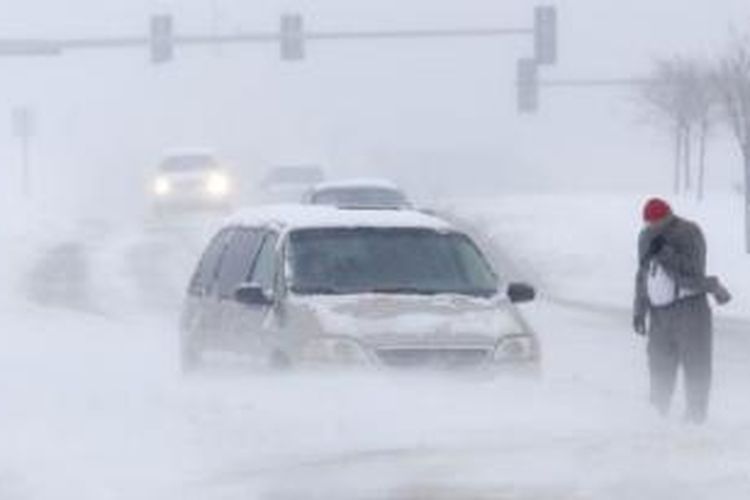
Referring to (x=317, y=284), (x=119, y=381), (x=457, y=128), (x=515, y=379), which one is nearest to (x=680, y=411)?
(x=515, y=379)

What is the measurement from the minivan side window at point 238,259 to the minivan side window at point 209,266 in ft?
0.40

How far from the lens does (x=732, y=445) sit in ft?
40.4

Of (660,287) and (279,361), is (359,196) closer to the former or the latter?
(279,361)

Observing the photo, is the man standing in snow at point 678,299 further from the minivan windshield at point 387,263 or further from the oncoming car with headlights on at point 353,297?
the minivan windshield at point 387,263

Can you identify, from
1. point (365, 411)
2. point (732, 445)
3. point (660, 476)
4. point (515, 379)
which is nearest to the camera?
point (660, 476)

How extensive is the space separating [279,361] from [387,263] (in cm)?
118

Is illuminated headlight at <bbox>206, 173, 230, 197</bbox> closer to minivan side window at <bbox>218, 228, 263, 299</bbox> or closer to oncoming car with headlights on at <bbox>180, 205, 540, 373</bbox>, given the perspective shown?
oncoming car with headlights on at <bbox>180, 205, 540, 373</bbox>

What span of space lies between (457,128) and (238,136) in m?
16.7

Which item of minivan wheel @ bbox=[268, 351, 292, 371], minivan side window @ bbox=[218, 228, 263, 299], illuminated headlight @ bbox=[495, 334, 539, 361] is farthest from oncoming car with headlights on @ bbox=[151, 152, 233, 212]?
illuminated headlight @ bbox=[495, 334, 539, 361]

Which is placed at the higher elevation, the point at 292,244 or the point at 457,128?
the point at 292,244

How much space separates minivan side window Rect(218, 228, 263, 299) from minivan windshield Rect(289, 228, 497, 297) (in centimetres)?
58

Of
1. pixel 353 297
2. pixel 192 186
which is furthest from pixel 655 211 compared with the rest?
pixel 192 186

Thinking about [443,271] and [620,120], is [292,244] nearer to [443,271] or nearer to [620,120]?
[443,271]

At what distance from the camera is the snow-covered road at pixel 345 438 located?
11273 mm
